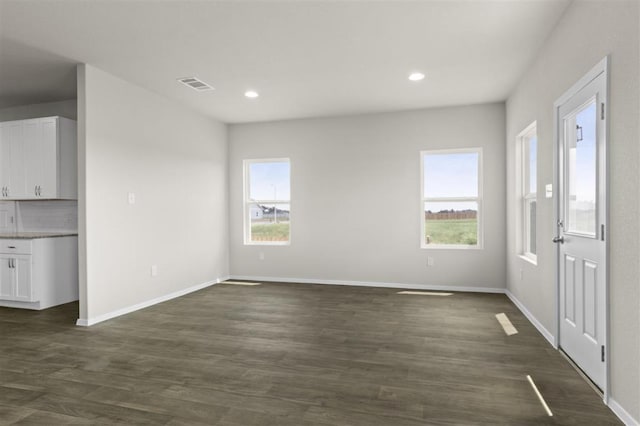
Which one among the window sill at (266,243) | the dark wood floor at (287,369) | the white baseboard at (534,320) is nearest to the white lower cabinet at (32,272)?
the dark wood floor at (287,369)

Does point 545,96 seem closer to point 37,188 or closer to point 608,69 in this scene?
point 608,69

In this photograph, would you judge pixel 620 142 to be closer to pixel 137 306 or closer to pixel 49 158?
pixel 137 306

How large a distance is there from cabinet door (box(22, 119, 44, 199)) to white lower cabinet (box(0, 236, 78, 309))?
67cm

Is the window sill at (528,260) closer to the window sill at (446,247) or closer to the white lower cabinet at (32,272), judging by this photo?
the window sill at (446,247)

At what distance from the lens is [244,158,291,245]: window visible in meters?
6.59

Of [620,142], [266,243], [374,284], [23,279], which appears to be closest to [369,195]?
[374,284]

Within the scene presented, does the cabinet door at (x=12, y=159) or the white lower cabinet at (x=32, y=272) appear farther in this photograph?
the cabinet door at (x=12, y=159)

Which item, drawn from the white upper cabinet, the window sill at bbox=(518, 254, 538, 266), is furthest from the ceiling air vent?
the window sill at bbox=(518, 254, 538, 266)

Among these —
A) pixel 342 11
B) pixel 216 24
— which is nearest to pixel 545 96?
pixel 342 11

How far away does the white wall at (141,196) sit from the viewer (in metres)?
4.10

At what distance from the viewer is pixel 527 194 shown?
4.70m

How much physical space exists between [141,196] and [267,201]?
2258 mm

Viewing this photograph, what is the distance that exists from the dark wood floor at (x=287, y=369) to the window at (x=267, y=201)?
2177 mm

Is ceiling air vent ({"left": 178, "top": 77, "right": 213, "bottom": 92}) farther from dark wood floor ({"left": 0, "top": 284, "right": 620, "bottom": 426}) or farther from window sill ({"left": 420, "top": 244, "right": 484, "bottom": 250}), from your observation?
window sill ({"left": 420, "top": 244, "right": 484, "bottom": 250})
